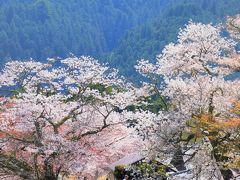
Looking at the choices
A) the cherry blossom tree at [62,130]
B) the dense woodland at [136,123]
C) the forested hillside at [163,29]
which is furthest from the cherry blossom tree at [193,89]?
the forested hillside at [163,29]

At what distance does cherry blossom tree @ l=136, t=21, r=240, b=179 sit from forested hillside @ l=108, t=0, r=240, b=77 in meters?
120

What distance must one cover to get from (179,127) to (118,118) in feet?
9.45

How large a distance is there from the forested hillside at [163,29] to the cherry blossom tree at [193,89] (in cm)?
12023

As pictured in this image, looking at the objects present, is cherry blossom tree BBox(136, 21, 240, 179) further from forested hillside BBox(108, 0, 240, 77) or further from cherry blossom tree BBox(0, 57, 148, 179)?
forested hillside BBox(108, 0, 240, 77)

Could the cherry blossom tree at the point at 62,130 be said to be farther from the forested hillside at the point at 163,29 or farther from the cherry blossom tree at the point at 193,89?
the forested hillside at the point at 163,29

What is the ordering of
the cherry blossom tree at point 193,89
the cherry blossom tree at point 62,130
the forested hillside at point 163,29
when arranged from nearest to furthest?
the cherry blossom tree at point 62,130 → the cherry blossom tree at point 193,89 → the forested hillside at point 163,29

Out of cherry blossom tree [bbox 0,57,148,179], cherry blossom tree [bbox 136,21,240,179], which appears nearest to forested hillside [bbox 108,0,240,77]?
cherry blossom tree [bbox 136,21,240,179]

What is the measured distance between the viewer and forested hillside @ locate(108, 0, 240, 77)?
14725cm

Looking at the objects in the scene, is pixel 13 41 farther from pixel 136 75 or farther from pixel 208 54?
pixel 208 54

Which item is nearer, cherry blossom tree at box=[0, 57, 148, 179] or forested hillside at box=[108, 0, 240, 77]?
cherry blossom tree at box=[0, 57, 148, 179]

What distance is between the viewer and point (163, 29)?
152m

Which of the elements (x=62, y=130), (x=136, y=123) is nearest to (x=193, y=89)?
(x=136, y=123)

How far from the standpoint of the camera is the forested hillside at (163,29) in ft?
483

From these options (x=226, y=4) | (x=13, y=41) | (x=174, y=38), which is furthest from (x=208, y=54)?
(x=13, y=41)
